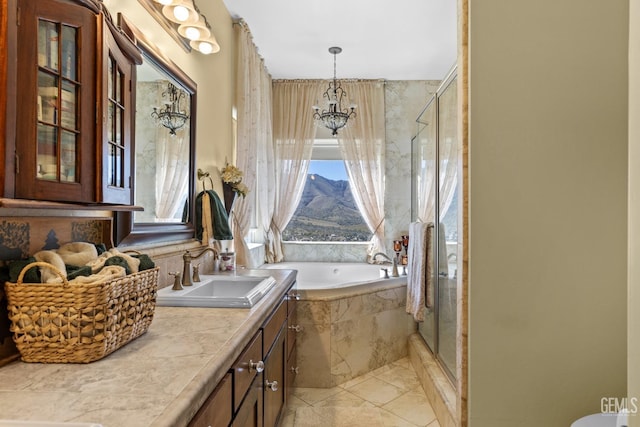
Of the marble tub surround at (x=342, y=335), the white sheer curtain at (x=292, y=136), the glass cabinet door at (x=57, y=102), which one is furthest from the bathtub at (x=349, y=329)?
the glass cabinet door at (x=57, y=102)

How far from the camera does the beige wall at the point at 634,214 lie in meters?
0.56

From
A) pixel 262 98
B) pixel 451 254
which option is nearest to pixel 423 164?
pixel 451 254

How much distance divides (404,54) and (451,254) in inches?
86.3

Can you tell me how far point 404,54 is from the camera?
11.9ft

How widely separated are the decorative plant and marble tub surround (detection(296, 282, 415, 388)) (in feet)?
Answer: 2.96

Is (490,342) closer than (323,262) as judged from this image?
Yes

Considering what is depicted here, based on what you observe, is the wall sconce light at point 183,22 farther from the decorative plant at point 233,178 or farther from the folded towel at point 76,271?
the folded towel at point 76,271

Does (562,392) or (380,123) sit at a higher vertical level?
(380,123)

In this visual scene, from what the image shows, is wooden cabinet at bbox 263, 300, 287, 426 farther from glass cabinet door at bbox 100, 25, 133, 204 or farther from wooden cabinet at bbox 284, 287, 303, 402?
glass cabinet door at bbox 100, 25, 133, 204

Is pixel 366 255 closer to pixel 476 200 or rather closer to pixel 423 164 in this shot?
pixel 423 164

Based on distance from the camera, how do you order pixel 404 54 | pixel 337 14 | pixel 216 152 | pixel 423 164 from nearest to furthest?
pixel 216 152
pixel 337 14
pixel 423 164
pixel 404 54

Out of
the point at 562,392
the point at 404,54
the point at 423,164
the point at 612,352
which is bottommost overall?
the point at 562,392

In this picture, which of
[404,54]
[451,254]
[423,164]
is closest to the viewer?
[451,254]

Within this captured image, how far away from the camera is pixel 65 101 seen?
3.08 feet
